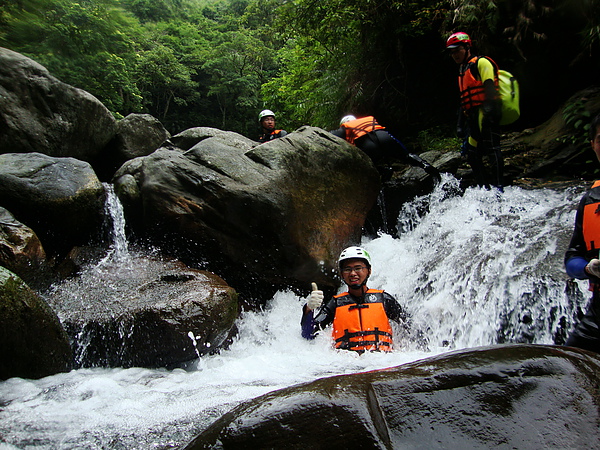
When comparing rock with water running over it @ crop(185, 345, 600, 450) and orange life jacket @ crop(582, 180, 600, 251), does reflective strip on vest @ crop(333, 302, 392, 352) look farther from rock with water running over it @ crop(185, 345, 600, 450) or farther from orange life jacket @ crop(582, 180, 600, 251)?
rock with water running over it @ crop(185, 345, 600, 450)

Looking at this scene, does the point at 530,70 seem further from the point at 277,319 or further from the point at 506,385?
the point at 506,385

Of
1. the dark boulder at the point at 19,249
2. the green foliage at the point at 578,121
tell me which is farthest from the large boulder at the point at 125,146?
the green foliage at the point at 578,121

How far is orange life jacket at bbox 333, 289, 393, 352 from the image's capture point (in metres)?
4.12

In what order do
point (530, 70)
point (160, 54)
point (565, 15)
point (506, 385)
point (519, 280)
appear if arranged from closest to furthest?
point (506, 385) → point (519, 280) → point (565, 15) → point (530, 70) → point (160, 54)

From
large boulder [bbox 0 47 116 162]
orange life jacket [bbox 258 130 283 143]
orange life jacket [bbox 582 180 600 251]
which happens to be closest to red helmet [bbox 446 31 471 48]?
orange life jacket [bbox 258 130 283 143]

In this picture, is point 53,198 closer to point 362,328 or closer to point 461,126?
point 362,328

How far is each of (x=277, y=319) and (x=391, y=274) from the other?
7.01 ft

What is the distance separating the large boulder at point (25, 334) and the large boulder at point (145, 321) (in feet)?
1.62

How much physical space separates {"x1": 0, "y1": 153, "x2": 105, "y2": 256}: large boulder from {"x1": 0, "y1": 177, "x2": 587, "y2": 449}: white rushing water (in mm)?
2953

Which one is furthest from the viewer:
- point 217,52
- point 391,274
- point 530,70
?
point 217,52

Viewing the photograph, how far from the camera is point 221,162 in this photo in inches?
242

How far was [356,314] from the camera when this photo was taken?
4309mm

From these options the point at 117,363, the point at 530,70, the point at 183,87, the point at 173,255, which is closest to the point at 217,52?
the point at 183,87

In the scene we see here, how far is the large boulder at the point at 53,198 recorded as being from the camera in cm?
551
